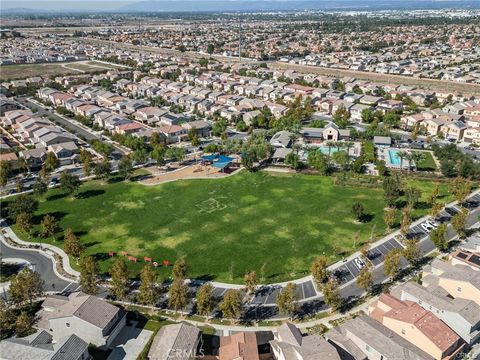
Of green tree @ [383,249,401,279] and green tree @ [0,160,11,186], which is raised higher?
green tree @ [0,160,11,186]

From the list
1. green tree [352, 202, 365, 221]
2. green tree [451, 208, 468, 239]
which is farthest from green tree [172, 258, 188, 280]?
green tree [451, 208, 468, 239]

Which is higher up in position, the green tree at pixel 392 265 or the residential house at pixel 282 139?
the residential house at pixel 282 139

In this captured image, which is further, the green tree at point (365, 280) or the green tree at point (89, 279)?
the green tree at point (365, 280)

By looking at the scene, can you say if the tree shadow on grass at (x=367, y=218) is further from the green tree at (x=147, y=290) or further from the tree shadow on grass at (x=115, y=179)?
the tree shadow on grass at (x=115, y=179)

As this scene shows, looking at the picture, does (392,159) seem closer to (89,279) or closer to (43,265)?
(89,279)

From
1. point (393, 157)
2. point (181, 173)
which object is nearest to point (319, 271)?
Result: point (181, 173)

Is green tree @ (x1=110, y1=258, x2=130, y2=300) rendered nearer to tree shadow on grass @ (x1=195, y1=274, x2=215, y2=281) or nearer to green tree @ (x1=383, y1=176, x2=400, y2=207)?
tree shadow on grass @ (x1=195, y1=274, x2=215, y2=281)

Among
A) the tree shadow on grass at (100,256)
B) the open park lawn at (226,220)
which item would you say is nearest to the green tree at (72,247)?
the tree shadow on grass at (100,256)
